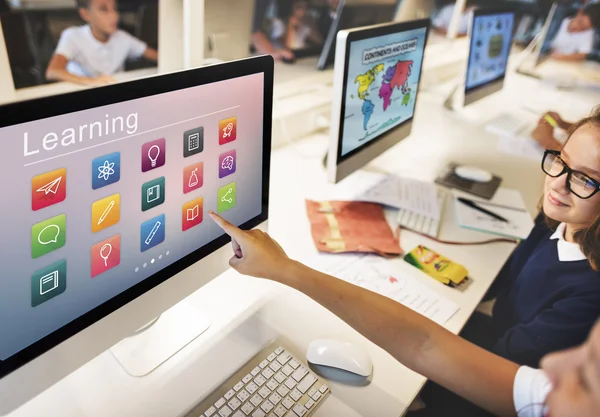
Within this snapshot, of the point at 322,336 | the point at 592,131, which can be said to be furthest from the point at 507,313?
the point at 322,336

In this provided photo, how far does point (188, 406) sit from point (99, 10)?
7.34ft

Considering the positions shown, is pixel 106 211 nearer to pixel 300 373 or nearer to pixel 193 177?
pixel 193 177

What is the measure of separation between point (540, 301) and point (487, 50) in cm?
122

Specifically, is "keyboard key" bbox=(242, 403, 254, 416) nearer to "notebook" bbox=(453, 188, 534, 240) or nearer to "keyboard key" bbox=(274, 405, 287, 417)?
"keyboard key" bbox=(274, 405, 287, 417)

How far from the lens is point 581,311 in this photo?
0.98 metres

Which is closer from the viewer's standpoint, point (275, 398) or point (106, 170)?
point (106, 170)

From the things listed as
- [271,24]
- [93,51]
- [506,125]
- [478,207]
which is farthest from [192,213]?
[271,24]

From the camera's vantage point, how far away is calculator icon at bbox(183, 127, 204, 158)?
71 centimetres

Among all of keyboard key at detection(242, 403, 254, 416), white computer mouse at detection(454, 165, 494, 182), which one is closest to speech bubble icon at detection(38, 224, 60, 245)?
keyboard key at detection(242, 403, 254, 416)

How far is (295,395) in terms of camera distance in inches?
29.5

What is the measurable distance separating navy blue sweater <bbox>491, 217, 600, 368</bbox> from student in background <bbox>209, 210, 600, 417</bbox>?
0.89 feet

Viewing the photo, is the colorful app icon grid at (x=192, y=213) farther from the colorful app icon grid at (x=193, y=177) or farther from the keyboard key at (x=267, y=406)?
the keyboard key at (x=267, y=406)

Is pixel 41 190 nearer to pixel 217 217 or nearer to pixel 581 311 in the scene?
pixel 217 217

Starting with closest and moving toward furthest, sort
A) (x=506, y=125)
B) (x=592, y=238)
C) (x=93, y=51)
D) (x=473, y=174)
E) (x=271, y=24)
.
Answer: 1. (x=592, y=238)
2. (x=473, y=174)
3. (x=506, y=125)
4. (x=93, y=51)
5. (x=271, y=24)
